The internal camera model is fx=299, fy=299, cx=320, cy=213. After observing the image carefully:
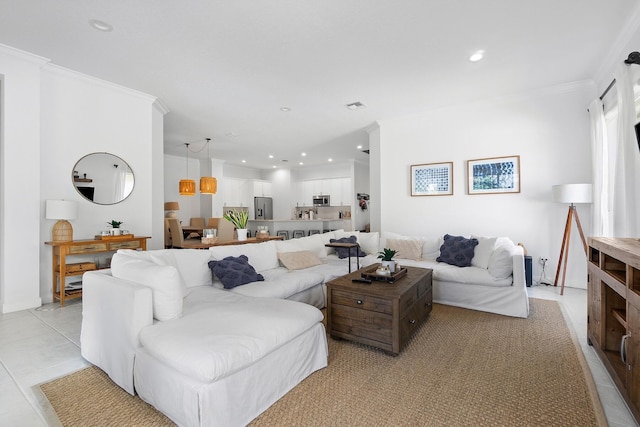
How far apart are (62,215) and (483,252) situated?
510 cm

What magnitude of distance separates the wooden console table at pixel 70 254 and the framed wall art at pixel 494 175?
5.25 m

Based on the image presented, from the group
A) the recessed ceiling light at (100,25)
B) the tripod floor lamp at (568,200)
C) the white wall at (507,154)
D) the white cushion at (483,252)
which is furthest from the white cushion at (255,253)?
the tripod floor lamp at (568,200)

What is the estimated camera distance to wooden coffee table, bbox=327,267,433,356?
7.86ft

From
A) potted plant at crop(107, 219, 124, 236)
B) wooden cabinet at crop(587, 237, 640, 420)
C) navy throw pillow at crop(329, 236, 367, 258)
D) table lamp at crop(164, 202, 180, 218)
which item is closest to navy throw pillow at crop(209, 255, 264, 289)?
navy throw pillow at crop(329, 236, 367, 258)

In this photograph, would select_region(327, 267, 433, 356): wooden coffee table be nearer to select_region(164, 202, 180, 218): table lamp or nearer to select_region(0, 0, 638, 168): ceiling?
select_region(0, 0, 638, 168): ceiling

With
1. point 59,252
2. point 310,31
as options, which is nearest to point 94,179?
point 59,252

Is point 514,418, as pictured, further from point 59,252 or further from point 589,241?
point 59,252

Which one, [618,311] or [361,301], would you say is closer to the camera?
[618,311]

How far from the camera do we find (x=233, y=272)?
2.98 m

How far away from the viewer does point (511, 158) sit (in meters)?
4.56

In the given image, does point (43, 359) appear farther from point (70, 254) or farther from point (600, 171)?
point (600, 171)

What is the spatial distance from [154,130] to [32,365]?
3.61 meters

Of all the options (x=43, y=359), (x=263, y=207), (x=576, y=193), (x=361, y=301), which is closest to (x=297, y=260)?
(x=361, y=301)

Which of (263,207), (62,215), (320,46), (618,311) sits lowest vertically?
(618,311)
